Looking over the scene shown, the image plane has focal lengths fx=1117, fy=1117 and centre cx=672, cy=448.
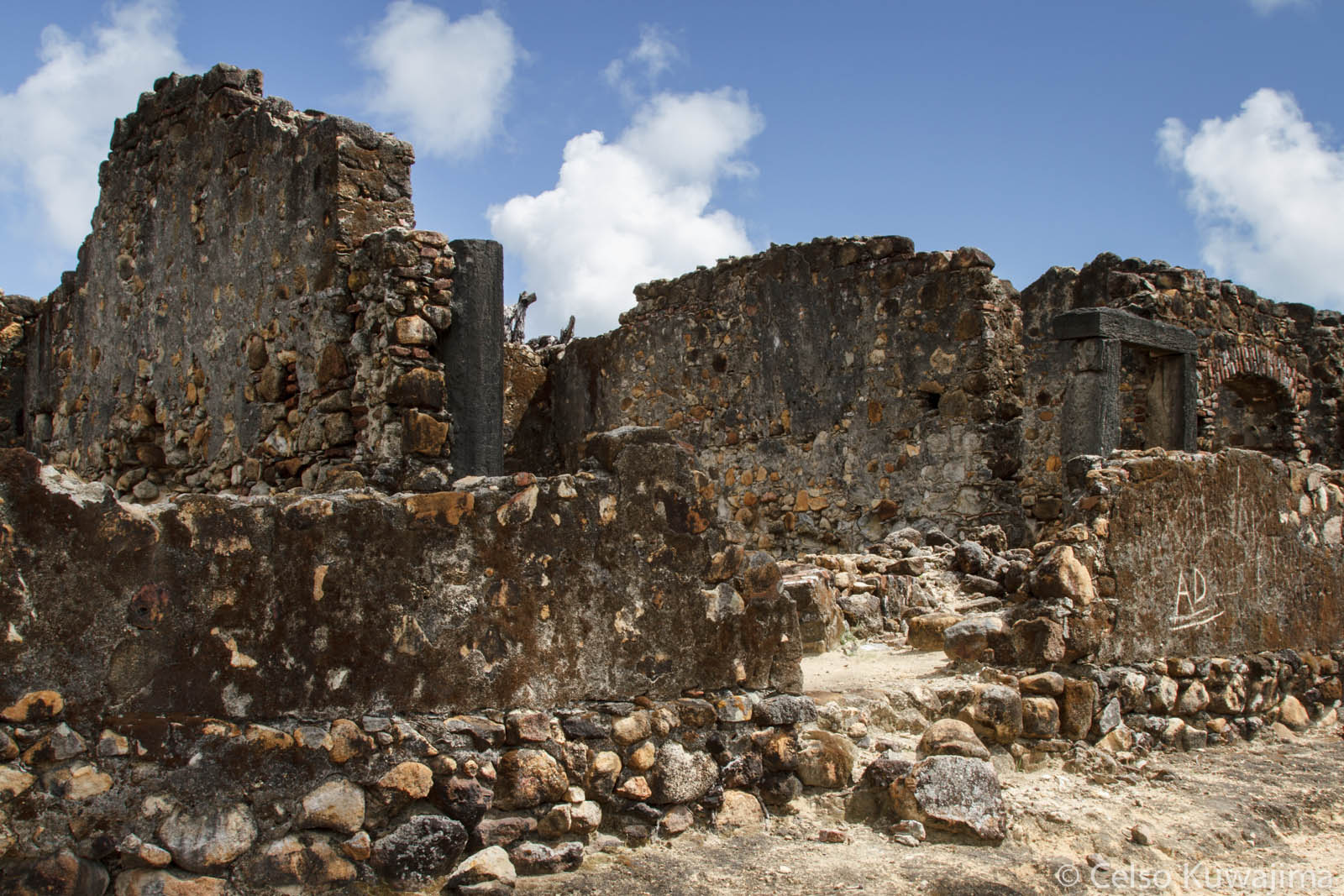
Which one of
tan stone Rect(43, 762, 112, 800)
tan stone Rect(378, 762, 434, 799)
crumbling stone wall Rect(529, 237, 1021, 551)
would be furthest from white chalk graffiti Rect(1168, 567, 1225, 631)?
tan stone Rect(43, 762, 112, 800)

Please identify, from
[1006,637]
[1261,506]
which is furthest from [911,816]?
[1261,506]

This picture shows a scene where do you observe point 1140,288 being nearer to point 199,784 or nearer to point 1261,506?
point 1261,506

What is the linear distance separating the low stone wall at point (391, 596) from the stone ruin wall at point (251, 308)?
1.14m

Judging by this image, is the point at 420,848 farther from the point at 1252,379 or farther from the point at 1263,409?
the point at 1263,409

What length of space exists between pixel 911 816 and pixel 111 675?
2183mm

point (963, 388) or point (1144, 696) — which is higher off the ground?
point (963, 388)

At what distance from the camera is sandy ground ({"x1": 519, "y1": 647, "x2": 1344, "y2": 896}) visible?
9.51 feet

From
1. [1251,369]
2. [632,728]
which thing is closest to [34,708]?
[632,728]

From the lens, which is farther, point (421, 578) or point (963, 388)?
point (963, 388)

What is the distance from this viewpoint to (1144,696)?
4.49 metres

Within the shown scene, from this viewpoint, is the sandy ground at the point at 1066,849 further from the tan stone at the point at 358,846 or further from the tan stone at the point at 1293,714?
the tan stone at the point at 1293,714

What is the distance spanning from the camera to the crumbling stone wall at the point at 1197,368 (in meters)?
9.72

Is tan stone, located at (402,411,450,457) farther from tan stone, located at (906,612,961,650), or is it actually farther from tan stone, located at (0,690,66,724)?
tan stone, located at (0,690,66,724)

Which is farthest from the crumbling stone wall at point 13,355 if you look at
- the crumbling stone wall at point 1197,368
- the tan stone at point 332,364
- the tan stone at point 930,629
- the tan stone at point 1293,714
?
the tan stone at point 1293,714
